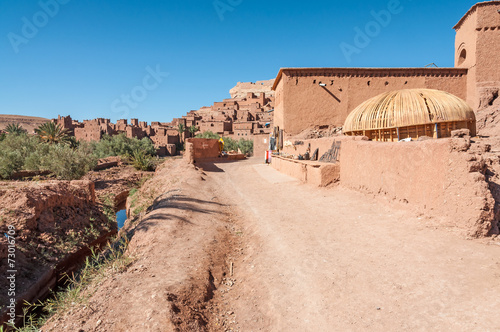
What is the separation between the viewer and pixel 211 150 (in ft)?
61.0

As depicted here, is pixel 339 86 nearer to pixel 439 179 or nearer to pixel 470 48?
pixel 470 48

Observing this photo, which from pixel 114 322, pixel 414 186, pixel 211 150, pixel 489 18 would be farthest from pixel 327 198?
pixel 489 18

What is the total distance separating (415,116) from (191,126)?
36660 millimetres

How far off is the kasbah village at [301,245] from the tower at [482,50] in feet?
33.9

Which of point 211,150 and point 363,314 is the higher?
point 211,150

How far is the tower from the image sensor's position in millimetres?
15961

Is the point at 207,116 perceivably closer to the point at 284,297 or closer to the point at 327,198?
the point at 327,198

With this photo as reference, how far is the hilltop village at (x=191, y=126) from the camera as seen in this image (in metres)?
33.4

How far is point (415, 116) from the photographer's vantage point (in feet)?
30.9

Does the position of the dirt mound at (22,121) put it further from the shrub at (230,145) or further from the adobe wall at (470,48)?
the adobe wall at (470,48)

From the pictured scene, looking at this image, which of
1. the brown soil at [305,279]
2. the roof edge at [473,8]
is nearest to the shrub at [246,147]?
the roof edge at [473,8]

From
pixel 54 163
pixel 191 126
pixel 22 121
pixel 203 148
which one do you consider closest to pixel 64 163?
pixel 54 163

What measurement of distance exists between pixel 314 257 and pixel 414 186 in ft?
8.02

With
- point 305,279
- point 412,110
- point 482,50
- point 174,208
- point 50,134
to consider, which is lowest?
point 305,279
